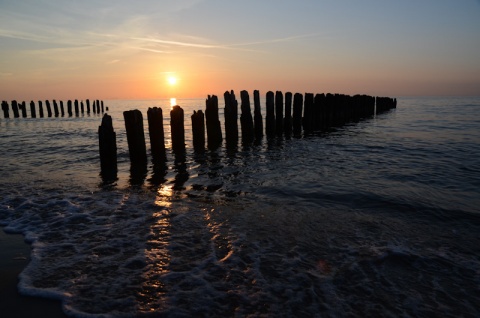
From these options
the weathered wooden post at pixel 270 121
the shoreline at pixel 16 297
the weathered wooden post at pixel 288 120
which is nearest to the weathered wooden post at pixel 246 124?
the weathered wooden post at pixel 270 121

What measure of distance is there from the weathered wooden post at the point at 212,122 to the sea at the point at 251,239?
3.32m

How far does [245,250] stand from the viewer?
4.00m

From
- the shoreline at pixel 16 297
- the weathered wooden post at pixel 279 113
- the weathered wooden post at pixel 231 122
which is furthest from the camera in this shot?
the weathered wooden post at pixel 279 113

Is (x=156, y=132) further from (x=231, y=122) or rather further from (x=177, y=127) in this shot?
(x=231, y=122)

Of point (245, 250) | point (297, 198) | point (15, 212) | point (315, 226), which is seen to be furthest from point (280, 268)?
point (15, 212)

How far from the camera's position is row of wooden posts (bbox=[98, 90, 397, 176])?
8.90 meters

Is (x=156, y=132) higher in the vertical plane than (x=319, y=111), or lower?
lower

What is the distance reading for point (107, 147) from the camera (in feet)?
27.5

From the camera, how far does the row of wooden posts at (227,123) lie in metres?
8.90

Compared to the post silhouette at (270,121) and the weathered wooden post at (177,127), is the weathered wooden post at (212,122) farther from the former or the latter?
the post silhouette at (270,121)

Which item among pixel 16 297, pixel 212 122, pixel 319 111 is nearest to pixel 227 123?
pixel 212 122

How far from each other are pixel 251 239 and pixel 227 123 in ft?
30.2

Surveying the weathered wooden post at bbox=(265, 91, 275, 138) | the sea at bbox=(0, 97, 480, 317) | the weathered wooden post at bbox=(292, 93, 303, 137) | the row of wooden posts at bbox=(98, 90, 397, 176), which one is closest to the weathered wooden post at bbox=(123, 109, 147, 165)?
the row of wooden posts at bbox=(98, 90, 397, 176)

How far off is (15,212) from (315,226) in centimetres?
512
